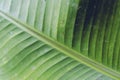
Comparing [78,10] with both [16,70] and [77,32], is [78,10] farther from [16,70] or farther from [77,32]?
[16,70]

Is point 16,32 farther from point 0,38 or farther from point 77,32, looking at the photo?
point 77,32

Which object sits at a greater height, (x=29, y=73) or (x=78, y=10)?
(x=78, y=10)

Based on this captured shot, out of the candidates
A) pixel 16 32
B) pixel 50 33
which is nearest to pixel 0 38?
pixel 16 32
